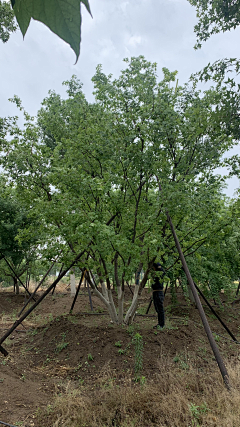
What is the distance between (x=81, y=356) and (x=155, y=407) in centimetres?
328

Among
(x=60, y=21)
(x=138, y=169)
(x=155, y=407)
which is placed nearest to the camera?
(x=60, y=21)

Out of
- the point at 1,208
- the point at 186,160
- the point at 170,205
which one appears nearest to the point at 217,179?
the point at 186,160

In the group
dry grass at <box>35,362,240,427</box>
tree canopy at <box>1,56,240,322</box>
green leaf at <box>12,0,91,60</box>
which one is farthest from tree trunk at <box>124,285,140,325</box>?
green leaf at <box>12,0,91,60</box>

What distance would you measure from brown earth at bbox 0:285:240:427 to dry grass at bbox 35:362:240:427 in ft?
1.53

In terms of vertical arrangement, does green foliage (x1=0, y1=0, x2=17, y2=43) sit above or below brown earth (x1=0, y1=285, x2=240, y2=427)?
above

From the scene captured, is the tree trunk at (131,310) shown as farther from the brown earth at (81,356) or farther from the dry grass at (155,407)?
the dry grass at (155,407)

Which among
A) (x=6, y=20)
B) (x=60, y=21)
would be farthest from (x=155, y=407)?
(x=6, y=20)

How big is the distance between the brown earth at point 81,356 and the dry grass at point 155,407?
47cm

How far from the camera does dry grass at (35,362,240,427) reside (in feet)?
11.4

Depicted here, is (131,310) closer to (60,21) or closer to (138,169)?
(138,169)

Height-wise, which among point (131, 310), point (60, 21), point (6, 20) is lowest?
point (131, 310)

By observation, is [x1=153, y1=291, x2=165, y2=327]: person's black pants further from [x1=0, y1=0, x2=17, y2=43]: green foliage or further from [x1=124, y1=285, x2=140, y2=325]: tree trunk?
[x1=0, y1=0, x2=17, y2=43]: green foliage

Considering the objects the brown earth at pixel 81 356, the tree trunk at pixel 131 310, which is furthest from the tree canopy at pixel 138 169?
the brown earth at pixel 81 356

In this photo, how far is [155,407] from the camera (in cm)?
388
